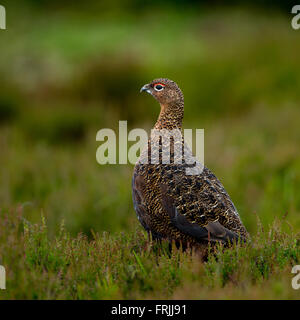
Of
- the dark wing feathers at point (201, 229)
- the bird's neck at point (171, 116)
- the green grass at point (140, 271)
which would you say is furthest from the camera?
the bird's neck at point (171, 116)

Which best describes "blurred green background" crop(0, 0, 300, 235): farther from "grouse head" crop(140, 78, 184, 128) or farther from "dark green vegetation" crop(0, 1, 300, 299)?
"grouse head" crop(140, 78, 184, 128)

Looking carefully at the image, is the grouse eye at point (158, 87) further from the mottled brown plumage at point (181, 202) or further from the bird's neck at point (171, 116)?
the mottled brown plumage at point (181, 202)

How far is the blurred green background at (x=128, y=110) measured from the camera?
6.52 m

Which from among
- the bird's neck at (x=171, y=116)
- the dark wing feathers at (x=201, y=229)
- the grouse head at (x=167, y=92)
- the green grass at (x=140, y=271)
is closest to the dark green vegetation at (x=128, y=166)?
the green grass at (x=140, y=271)

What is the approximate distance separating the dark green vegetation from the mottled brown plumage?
190 millimetres

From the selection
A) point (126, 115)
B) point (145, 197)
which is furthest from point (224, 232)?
point (126, 115)

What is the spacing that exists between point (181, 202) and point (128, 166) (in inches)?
167

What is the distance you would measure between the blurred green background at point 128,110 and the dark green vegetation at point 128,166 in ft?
0.10

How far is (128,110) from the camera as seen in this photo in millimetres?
12047

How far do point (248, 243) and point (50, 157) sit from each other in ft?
18.4

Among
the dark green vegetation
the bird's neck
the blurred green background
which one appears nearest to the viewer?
the dark green vegetation

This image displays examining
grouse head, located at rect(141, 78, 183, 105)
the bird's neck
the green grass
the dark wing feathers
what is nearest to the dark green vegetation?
the green grass

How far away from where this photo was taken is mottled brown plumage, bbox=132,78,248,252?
3.23m

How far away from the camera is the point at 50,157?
325 inches
